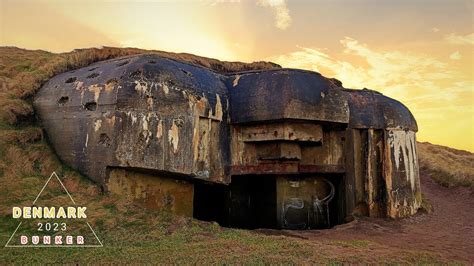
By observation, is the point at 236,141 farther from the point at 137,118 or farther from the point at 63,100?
the point at 63,100

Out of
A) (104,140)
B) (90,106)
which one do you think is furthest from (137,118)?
(90,106)

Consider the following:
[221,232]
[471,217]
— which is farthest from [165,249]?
[471,217]

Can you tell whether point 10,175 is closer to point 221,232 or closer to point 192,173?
point 192,173

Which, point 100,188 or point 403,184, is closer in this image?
point 100,188

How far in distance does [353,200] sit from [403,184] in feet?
5.16

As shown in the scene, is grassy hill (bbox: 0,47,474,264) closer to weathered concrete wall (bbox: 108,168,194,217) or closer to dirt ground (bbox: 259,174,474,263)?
weathered concrete wall (bbox: 108,168,194,217)

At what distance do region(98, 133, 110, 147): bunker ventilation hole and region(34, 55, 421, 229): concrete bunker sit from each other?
0.06 meters

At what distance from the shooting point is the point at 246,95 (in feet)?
35.1

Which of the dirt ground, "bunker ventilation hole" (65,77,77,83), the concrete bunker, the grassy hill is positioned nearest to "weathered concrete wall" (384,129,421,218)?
the concrete bunker

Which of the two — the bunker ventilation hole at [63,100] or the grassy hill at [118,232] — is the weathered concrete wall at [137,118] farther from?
the grassy hill at [118,232]

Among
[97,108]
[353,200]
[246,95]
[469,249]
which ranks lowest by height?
[469,249]

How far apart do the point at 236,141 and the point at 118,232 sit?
417 cm

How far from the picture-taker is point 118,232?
24.3 ft

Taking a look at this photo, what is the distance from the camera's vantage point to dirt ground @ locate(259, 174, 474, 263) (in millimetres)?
8898
